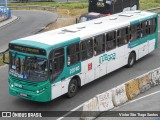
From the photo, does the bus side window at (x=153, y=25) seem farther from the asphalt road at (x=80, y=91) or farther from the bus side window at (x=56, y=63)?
the bus side window at (x=56, y=63)

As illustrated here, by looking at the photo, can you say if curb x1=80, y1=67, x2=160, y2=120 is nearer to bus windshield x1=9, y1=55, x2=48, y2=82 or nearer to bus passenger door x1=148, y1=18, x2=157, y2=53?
bus windshield x1=9, y1=55, x2=48, y2=82

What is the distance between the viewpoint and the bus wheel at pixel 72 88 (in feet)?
53.7

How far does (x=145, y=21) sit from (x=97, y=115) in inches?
375

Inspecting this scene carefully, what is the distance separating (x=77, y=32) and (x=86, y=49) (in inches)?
35.5

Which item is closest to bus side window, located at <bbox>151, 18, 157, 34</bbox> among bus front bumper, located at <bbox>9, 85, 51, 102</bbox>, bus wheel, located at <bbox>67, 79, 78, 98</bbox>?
bus wheel, located at <bbox>67, 79, 78, 98</bbox>

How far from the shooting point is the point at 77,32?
57.3 feet

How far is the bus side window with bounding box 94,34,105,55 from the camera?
17875 mm

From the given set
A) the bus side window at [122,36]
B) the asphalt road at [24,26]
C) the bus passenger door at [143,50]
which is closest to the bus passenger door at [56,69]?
the bus side window at [122,36]

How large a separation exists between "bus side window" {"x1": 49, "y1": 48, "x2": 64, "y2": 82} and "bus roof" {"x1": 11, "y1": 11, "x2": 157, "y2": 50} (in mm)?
281

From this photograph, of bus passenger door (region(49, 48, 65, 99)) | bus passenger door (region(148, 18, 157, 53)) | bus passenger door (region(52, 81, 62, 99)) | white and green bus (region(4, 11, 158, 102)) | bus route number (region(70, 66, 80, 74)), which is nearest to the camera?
white and green bus (region(4, 11, 158, 102))

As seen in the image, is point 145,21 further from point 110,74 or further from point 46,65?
point 46,65

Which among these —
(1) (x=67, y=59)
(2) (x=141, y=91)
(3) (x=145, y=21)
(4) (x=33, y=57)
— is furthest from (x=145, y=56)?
(4) (x=33, y=57)

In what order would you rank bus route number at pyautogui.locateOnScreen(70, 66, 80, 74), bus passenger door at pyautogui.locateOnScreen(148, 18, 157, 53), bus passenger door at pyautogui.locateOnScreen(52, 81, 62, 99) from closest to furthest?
bus passenger door at pyautogui.locateOnScreen(52, 81, 62, 99) < bus route number at pyautogui.locateOnScreen(70, 66, 80, 74) < bus passenger door at pyautogui.locateOnScreen(148, 18, 157, 53)

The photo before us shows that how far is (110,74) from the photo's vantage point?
2005 cm
